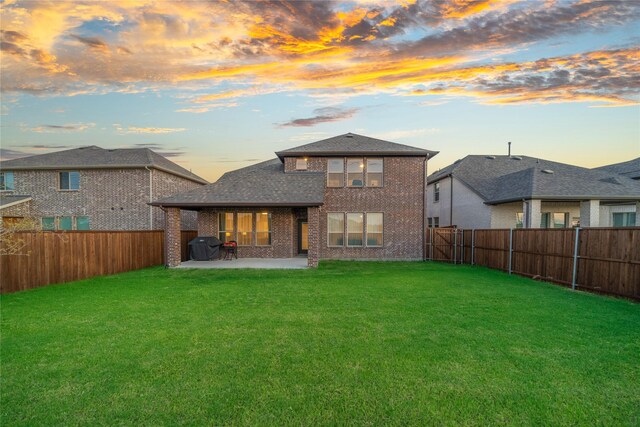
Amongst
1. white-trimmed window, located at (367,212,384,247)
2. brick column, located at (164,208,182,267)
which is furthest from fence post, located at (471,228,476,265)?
brick column, located at (164,208,182,267)

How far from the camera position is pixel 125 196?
61.7 feet

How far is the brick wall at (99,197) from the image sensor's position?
61.4 feet

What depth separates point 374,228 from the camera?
16.9 meters

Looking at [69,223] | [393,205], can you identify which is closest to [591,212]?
[393,205]

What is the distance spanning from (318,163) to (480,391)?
14.3m

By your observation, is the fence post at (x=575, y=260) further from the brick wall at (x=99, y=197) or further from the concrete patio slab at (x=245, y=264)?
the brick wall at (x=99, y=197)

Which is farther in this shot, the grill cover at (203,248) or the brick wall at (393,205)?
the brick wall at (393,205)

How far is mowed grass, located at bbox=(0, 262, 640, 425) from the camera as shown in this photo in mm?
3088

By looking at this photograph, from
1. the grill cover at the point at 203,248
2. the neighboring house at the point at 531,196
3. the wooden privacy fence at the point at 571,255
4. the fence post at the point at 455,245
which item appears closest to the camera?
the wooden privacy fence at the point at 571,255

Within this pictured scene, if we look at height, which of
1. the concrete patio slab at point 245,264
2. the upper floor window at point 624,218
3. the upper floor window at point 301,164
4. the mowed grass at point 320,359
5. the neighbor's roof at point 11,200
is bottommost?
the concrete patio slab at point 245,264

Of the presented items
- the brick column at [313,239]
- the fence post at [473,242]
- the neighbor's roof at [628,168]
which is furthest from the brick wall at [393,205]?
the neighbor's roof at [628,168]

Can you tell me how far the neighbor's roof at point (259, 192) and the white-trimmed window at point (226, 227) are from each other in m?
1.78

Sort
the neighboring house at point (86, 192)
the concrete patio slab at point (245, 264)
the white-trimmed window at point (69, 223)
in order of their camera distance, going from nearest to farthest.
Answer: the concrete patio slab at point (245, 264), the neighboring house at point (86, 192), the white-trimmed window at point (69, 223)

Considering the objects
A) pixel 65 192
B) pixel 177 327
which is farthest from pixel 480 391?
pixel 65 192
